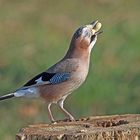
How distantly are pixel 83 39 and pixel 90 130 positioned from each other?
176 centimetres

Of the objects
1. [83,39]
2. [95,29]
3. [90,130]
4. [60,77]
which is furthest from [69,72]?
[90,130]

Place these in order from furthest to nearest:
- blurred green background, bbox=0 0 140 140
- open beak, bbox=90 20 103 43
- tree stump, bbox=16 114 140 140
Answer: blurred green background, bbox=0 0 140 140 < open beak, bbox=90 20 103 43 < tree stump, bbox=16 114 140 140

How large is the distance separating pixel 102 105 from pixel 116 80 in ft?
3.32

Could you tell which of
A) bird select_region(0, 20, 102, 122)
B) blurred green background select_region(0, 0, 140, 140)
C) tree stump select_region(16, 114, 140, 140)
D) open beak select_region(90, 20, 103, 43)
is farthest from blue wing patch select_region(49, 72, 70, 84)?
blurred green background select_region(0, 0, 140, 140)

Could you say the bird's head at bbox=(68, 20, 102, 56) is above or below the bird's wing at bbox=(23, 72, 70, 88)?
above

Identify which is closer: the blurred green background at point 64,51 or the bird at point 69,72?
the bird at point 69,72

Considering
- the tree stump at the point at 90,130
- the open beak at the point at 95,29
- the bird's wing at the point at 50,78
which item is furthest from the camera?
the open beak at the point at 95,29

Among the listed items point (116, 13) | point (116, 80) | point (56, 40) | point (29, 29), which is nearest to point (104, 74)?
point (116, 80)

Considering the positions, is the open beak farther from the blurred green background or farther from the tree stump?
the blurred green background

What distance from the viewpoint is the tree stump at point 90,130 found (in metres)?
6.99

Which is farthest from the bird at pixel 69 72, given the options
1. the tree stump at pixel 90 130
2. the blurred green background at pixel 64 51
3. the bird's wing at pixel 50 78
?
the blurred green background at pixel 64 51

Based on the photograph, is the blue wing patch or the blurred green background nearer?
the blue wing patch

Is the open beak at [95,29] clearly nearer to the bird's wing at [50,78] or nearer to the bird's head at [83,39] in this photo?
the bird's head at [83,39]

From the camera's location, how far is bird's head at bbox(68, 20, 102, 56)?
8.70 m
